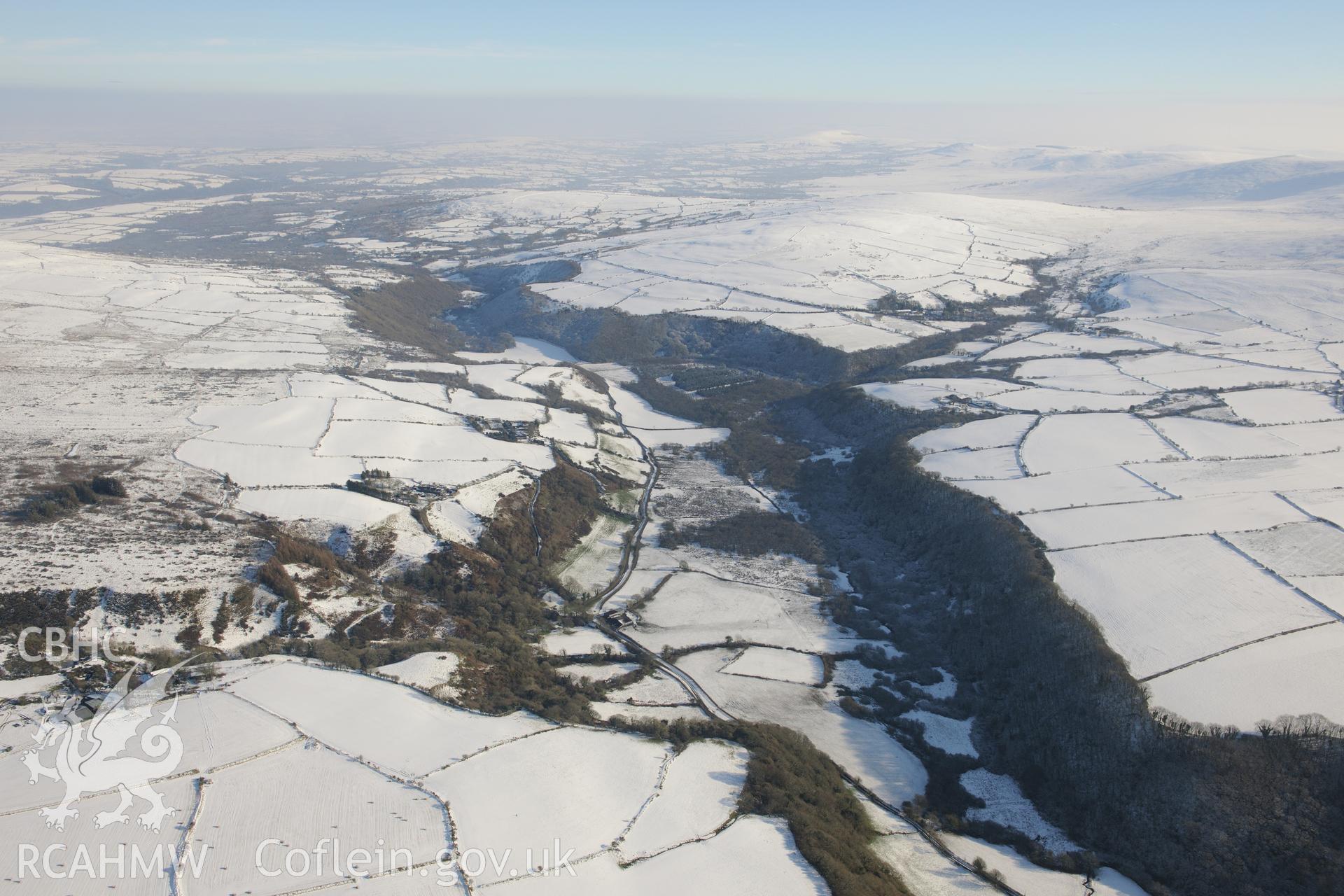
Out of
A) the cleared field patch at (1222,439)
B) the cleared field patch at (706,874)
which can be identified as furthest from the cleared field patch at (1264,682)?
the cleared field patch at (1222,439)

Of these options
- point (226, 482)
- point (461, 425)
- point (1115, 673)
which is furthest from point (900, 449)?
point (226, 482)

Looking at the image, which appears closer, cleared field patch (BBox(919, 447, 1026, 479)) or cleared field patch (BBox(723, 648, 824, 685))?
cleared field patch (BBox(723, 648, 824, 685))

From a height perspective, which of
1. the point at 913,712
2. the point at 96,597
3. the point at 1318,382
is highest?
the point at 1318,382

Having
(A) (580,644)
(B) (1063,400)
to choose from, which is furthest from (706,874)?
(B) (1063,400)

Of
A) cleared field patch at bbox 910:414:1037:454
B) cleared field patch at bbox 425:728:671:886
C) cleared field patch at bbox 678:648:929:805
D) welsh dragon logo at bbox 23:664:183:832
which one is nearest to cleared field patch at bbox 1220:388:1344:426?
cleared field patch at bbox 910:414:1037:454

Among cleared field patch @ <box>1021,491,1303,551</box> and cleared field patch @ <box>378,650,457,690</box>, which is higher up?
cleared field patch @ <box>1021,491,1303,551</box>

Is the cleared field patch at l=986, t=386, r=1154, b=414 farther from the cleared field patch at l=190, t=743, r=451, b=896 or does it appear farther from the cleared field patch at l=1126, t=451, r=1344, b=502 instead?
the cleared field patch at l=190, t=743, r=451, b=896

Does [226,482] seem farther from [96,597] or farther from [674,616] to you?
[674,616]
